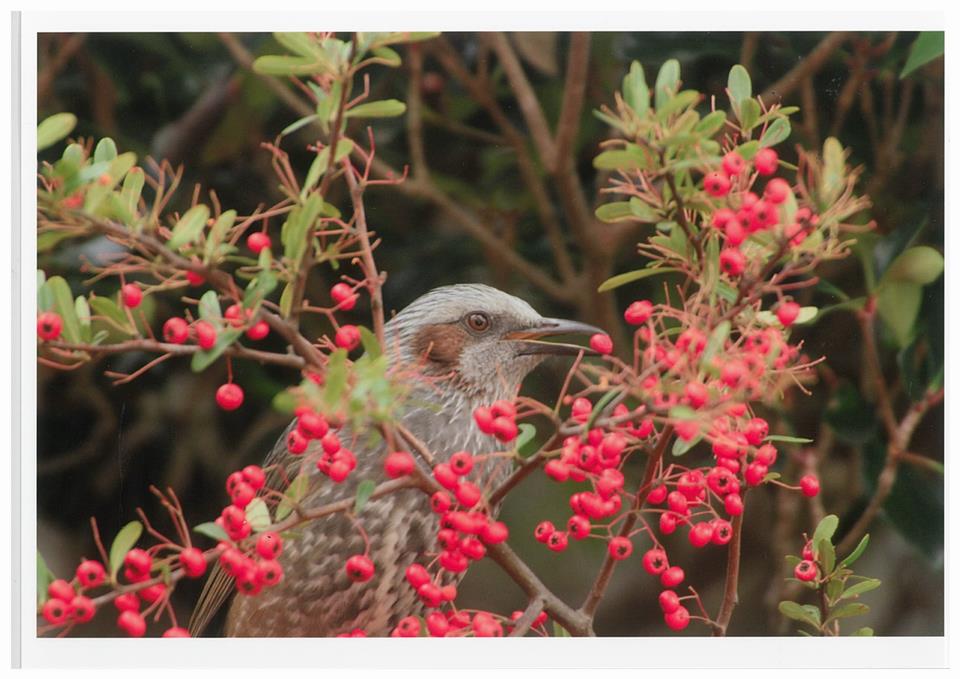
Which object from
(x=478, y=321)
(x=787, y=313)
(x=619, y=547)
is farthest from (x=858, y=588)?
(x=478, y=321)

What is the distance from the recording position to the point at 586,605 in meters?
1.84

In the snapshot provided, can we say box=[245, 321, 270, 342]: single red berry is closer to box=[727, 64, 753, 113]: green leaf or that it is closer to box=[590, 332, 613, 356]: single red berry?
box=[590, 332, 613, 356]: single red berry

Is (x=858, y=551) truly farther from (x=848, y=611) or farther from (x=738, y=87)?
(x=738, y=87)

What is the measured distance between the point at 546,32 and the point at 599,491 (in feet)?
3.53

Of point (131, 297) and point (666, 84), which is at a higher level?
point (666, 84)

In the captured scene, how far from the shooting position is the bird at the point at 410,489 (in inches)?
84.7

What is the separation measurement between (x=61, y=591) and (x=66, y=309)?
1.35ft

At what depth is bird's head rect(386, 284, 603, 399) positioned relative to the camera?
2283 millimetres

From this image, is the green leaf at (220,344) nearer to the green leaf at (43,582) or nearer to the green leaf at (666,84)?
the green leaf at (43,582)

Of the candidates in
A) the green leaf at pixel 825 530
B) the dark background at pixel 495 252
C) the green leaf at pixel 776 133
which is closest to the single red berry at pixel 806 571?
the green leaf at pixel 825 530

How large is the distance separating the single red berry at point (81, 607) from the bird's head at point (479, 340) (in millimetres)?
848

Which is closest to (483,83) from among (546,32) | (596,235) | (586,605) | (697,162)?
(546,32)

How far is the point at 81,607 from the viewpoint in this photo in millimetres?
1607

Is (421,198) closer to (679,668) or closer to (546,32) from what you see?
(546,32)
